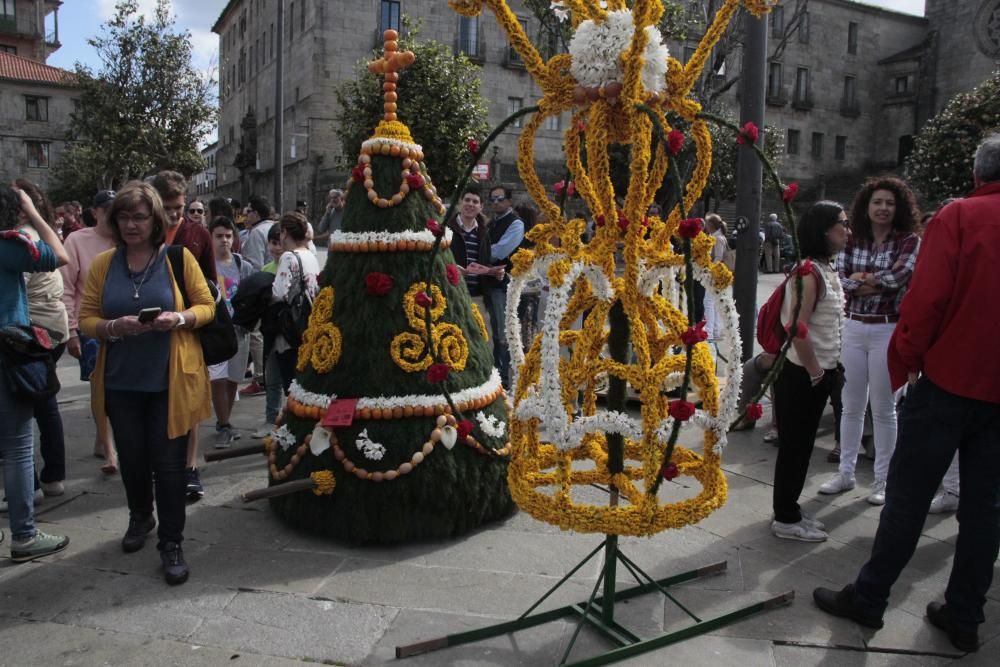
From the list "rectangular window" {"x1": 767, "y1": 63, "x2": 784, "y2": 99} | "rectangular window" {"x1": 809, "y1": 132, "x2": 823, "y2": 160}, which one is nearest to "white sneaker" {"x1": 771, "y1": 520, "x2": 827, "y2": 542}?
"rectangular window" {"x1": 767, "y1": 63, "x2": 784, "y2": 99}

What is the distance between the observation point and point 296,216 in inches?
223

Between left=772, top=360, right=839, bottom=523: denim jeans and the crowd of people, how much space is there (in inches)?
0.4

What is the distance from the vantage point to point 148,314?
11.4ft

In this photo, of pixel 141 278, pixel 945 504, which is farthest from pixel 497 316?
pixel 945 504

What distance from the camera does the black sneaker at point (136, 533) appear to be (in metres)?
3.98

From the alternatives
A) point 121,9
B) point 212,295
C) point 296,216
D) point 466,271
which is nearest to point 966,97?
point 466,271

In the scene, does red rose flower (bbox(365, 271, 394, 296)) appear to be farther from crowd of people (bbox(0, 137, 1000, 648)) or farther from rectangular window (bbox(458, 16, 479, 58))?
rectangular window (bbox(458, 16, 479, 58))

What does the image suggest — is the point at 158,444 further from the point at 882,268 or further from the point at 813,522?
the point at 882,268

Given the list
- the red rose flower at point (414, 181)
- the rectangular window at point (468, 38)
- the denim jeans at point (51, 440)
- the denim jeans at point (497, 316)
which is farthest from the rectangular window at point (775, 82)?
the denim jeans at point (51, 440)

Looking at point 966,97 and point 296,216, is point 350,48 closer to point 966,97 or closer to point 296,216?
point 966,97

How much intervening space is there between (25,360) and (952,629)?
4445mm

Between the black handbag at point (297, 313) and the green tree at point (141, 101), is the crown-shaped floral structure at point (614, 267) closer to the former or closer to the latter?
the black handbag at point (297, 313)

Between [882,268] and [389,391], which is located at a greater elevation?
[882,268]

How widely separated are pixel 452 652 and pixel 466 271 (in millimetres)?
3960
